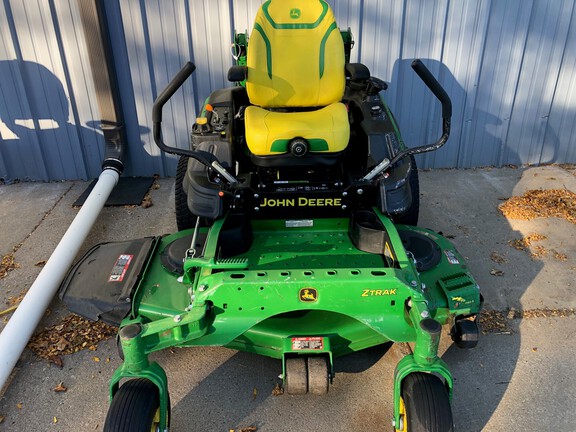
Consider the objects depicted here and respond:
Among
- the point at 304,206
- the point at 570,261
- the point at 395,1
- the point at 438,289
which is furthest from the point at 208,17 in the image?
the point at 570,261

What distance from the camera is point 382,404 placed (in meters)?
2.33

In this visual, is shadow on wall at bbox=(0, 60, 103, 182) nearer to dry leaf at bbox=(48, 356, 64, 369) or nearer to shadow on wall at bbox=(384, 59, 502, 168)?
Result: dry leaf at bbox=(48, 356, 64, 369)

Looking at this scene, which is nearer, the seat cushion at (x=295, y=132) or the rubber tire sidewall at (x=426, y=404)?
the rubber tire sidewall at (x=426, y=404)

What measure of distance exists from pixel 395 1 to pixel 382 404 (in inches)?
123

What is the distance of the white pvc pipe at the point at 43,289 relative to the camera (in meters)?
2.44

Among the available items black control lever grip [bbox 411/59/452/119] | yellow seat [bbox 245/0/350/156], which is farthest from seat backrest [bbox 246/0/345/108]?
black control lever grip [bbox 411/59/452/119]

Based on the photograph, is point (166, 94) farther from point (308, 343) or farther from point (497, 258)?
point (497, 258)

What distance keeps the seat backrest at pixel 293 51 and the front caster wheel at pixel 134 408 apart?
1723mm

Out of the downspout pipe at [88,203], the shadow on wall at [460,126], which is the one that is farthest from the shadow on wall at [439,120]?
the downspout pipe at [88,203]

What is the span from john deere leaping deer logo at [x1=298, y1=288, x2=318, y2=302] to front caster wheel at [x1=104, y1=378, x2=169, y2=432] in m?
0.65

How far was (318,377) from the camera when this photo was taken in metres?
2.13

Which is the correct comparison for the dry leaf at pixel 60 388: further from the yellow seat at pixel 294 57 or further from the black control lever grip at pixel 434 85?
the black control lever grip at pixel 434 85

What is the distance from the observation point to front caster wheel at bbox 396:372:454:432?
1848 mm

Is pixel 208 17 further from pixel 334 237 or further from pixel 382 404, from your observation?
pixel 382 404
